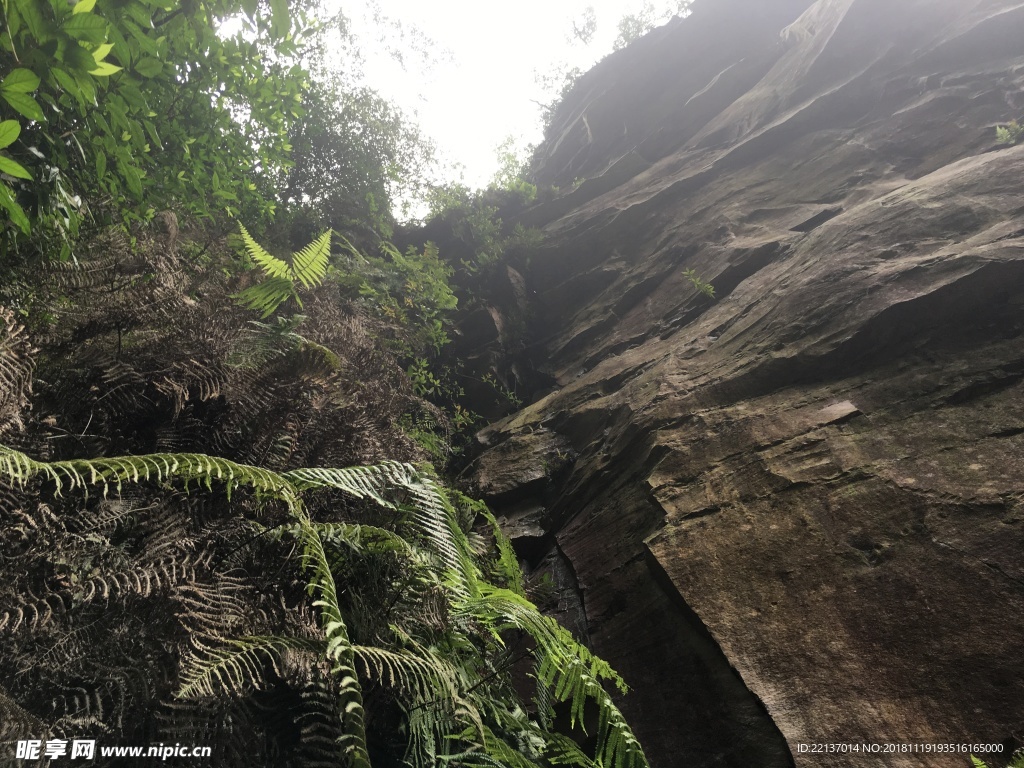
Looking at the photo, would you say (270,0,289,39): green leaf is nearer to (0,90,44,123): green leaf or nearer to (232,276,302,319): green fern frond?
(0,90,44,123): green leaf

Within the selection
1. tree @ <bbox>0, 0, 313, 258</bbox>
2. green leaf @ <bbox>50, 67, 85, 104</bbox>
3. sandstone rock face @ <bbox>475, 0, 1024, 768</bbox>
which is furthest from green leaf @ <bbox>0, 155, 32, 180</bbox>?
sandstone rock face @ <bbox>475, 0, 1024, 768</bbox>

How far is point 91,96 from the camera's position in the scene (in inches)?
66.2

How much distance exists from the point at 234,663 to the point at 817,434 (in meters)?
3.73

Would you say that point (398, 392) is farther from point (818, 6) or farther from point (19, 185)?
point (818, 6)

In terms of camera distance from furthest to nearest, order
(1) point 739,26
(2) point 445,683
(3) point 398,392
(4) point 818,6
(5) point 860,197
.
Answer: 1. (1) point 739,26
2. (4) point 818,6
3. (5) point 860,197
4. (3) point 398,392
5. (2) point 445,683

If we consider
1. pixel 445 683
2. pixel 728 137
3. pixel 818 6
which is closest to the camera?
pixel 445 683

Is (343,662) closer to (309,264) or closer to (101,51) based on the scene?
(101,51)

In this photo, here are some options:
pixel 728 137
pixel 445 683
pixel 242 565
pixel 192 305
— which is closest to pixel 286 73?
pixel 192 305

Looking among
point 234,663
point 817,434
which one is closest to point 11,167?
point 234,663

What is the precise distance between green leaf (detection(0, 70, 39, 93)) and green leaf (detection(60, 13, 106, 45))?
0.89 feet

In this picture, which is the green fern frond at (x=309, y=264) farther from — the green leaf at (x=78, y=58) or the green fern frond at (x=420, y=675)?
the green fern frond at (x=420, y=675)

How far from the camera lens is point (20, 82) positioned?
133 centimetres

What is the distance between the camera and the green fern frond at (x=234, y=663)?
5.19 feet

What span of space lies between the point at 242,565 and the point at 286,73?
4472 mm
